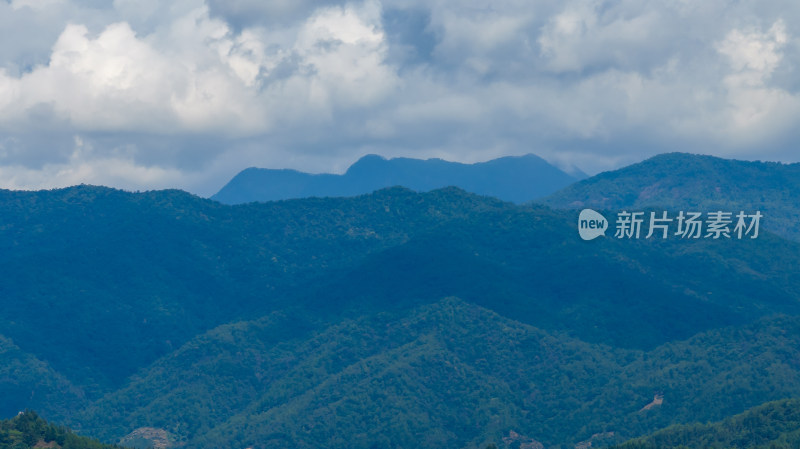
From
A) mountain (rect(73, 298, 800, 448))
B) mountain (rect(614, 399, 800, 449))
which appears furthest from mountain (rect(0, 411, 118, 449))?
mountain (rect(614, 399, 800, 449))

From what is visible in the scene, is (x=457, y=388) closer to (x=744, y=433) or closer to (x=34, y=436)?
(x=744, y=433)

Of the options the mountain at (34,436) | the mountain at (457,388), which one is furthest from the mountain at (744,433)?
A: the mountain at (34,436)

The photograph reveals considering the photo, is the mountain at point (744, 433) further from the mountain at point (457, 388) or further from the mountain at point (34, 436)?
the mountain at point (34, 436)

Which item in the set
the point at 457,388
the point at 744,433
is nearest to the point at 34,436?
the point at 744,433

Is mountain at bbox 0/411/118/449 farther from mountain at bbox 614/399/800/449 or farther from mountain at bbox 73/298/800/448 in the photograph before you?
mountain at bbox 614/399/800/449

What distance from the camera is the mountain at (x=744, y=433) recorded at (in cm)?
12606

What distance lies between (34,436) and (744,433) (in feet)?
257

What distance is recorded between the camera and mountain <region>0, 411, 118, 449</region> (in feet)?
345

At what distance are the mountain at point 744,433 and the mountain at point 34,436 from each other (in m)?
60.8

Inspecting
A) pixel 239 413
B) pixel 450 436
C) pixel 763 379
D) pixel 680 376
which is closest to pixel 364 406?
pixel 450 436

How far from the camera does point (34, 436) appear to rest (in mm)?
106562

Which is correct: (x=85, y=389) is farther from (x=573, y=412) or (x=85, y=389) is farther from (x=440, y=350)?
(x=573, y=412)

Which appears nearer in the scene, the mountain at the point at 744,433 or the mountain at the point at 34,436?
the mountain at the point at 34,436

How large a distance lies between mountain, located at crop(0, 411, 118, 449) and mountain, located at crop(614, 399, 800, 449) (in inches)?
2392
